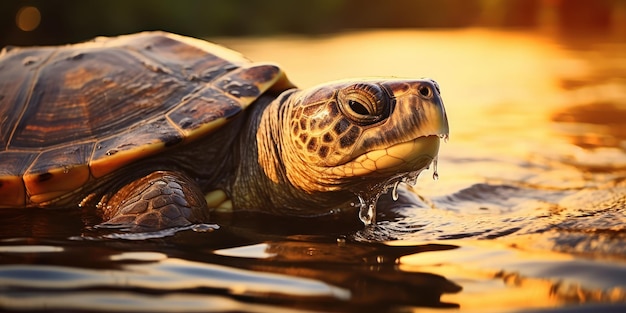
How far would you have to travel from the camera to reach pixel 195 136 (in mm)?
4266

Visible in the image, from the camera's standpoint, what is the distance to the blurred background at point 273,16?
106 ft

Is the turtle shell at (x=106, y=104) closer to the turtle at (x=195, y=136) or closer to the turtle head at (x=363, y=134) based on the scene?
the turtle at (x=195, y=136)

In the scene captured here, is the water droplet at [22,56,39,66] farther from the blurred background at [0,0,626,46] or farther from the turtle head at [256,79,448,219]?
the blurred background at [0,0,626,46]

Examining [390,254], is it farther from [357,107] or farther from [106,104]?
[106,104]

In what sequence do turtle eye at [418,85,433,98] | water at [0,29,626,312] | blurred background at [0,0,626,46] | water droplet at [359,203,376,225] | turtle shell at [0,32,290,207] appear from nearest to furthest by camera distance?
water at [0,29,626,312]
turtle eye at [418,85,433,98]
water droplet at [359,203,376,225]
turtle shell at [0,32,290,207]
blurred background at [0,0,626,46]

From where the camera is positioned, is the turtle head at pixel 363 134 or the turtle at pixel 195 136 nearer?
the turtle head at pixel 363 134

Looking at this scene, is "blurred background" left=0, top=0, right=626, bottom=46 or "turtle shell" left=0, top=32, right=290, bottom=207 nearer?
"turtle shell" left=0, top=32, right=290, bottom=207

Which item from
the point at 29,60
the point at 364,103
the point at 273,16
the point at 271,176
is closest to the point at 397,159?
the point at 364,103

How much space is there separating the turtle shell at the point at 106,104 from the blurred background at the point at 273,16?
20.0 metres

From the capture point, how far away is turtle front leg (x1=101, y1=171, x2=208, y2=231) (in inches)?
146

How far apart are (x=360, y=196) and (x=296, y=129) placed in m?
0.51

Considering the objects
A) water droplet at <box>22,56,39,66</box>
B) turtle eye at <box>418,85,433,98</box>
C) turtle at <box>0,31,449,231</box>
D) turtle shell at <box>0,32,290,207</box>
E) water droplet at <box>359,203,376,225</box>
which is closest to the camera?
turtle eye at <box>418,85,433,98</box>

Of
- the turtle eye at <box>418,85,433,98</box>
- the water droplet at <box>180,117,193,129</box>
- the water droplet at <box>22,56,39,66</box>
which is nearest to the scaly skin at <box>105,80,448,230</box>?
the turtle eye at <box>418,85,433,98</box>

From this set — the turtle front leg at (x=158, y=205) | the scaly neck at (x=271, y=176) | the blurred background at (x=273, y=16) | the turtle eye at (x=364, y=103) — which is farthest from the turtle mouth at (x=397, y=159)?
the blurred background at (x=273, y=16)
